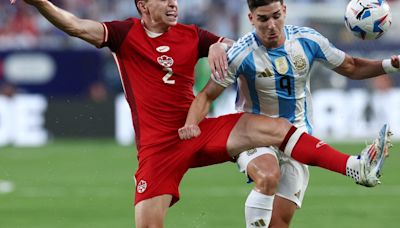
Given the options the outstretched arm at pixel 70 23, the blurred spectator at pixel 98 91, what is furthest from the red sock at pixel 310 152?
the blurred spectator at pixel 98 91

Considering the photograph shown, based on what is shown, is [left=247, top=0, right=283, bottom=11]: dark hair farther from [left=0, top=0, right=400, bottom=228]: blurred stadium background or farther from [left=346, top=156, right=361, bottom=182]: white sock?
[left=0, top=0, right=400, bottom=228]: blurred stadium background

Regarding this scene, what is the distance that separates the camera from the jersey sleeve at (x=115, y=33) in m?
8.24

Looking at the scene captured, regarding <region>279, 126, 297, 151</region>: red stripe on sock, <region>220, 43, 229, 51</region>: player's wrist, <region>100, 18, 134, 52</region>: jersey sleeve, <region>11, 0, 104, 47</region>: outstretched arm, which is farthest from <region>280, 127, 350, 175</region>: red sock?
<region>11, 0, 104, 47</region>: outstretched arm

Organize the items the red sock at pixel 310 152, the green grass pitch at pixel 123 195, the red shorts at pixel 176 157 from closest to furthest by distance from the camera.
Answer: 1. the red sock at pixel 310 152
2. the red shorts at pixel 176 157
3. the green grass pitch at pixel 123 195

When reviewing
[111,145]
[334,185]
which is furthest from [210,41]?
[111,145]

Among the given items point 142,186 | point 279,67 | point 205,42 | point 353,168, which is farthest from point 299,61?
point 142,186

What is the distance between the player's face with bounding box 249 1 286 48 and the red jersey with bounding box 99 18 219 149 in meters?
0.64

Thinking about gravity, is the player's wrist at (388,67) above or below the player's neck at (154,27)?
below

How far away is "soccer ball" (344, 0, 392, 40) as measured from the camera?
26.7ft

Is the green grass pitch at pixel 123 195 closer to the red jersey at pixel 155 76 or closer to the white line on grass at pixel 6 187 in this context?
the white line on grass at pixel 6 187

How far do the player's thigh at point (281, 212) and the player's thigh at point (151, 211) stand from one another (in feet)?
2.90

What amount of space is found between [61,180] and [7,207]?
8.74 feet

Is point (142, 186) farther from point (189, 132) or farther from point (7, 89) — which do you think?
point (7, 89)

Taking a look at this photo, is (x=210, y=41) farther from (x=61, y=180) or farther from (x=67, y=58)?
(x=67, y=58)
